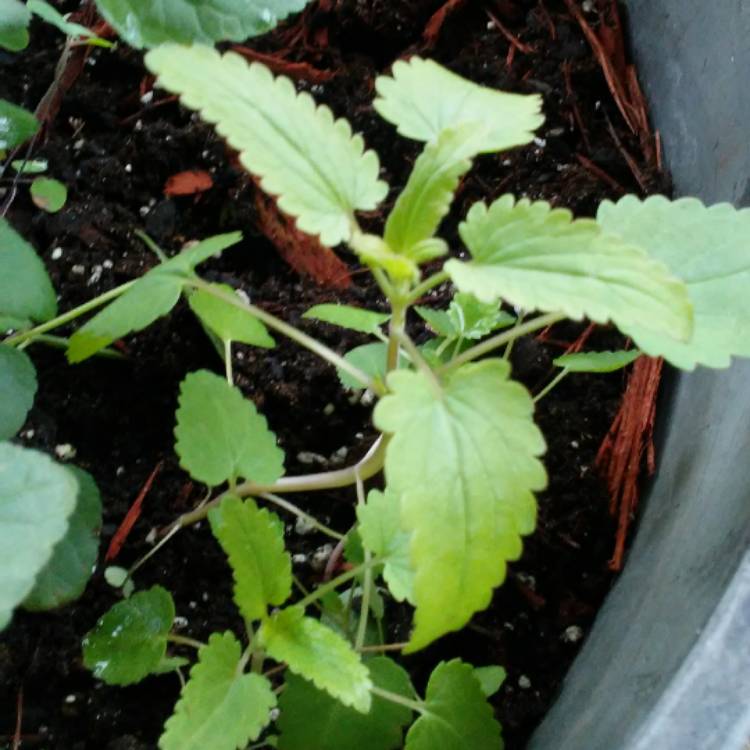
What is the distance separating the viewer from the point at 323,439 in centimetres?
103

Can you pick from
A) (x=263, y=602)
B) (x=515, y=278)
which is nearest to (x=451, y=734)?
(x=263, y=602)

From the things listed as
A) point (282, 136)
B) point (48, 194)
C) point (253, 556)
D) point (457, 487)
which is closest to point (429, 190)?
point (282, 136)

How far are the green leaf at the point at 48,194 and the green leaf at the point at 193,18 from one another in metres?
0.32

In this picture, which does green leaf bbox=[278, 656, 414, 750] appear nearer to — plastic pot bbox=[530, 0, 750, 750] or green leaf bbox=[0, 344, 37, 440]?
plastic pot bbox=[530, 0, 750, 750]

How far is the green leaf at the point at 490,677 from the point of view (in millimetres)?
860

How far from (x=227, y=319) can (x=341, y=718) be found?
36 cm

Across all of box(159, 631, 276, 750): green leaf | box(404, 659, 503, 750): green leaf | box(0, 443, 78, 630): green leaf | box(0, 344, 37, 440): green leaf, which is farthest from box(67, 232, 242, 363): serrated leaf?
box(404, 659, 503, 750): green leaf

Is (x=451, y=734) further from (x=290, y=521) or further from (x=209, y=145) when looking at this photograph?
(x=209, y=145)

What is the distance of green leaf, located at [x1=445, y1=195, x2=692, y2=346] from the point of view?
1.90 ft

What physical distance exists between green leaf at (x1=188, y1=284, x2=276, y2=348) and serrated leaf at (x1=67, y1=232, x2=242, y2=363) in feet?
0.18

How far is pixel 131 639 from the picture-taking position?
83cm

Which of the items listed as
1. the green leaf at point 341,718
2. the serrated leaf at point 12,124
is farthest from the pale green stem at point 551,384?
the serrated leaf at point 12,124

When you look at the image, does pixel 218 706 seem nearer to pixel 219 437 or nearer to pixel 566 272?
pixel 219 437

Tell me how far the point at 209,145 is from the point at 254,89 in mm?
535
